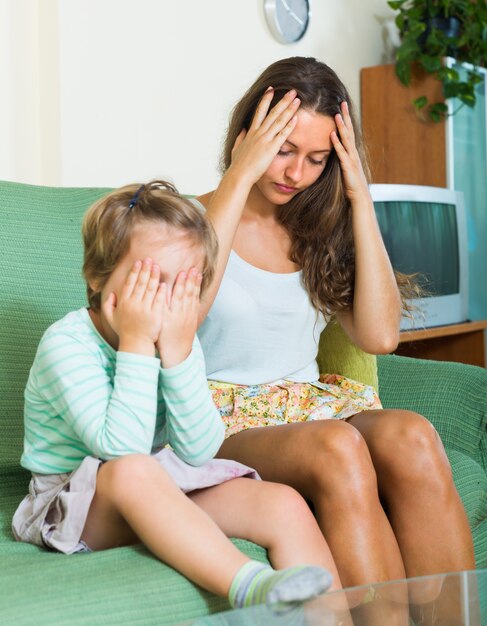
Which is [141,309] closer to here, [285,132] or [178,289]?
[178,289]

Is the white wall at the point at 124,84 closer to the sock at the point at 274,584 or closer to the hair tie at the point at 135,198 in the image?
the hair tie at the point at 135,198

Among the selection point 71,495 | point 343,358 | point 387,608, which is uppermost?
point 343,358

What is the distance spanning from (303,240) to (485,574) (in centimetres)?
82

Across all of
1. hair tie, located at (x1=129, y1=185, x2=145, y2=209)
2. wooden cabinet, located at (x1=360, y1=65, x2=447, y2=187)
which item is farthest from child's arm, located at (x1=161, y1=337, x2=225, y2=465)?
wooden cabinet, located at (x1=360, y1=65, x2=447, y2=187)

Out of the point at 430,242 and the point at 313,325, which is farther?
the point at 430,242

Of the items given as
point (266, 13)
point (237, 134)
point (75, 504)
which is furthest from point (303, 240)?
point (266, 13)

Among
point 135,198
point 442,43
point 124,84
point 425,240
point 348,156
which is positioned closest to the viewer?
point 135,198

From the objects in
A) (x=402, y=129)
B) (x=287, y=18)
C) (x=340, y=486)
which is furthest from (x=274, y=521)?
(x=402, y=129)

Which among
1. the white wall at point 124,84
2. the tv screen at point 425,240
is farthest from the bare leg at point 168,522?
the tv screen at point 425,240

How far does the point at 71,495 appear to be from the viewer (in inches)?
48.4

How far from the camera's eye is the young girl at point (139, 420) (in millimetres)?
1177

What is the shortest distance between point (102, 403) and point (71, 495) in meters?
0.13

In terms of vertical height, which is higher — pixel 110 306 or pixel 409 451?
pixel 110 306

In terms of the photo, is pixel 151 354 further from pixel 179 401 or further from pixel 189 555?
pixel 189 555
